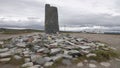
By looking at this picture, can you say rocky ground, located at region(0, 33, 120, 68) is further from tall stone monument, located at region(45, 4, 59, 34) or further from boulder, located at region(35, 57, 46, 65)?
tall stone monument, located at region(45, 4, 59, 34)

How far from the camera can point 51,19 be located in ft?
56.5

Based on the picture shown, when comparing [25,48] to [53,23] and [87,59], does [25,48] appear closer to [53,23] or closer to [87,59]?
[87,59]

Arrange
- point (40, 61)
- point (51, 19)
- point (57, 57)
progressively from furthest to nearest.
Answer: point (51, 19) → point (57, 57) → point (40, 61)

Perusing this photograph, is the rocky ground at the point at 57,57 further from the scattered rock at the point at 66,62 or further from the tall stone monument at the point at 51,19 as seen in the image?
the tall stone monument at the point at 51,19

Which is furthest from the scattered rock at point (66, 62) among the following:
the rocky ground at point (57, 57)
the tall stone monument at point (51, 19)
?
the tall stone monument at point (51, 19)

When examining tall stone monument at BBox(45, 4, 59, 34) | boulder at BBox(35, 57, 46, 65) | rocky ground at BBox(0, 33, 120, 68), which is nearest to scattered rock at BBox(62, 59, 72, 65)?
rocky ground at BBox(0, 33, 120, 68)

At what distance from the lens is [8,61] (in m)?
9.41

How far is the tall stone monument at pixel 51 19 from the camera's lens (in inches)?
673

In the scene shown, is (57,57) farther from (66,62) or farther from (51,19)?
(51,19)

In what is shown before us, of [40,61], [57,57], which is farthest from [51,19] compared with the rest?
[40,61]

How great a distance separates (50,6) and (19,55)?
7.93m

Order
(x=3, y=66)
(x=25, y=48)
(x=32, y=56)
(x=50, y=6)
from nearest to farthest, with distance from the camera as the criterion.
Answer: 1. (x=3, y=66)
2. (x=32, y=56)
3. (x=25, y=48)
4. (x=50, y=6)

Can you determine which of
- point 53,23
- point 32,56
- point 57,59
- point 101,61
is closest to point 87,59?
point 101,61

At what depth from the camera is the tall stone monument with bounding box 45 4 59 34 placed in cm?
1709
